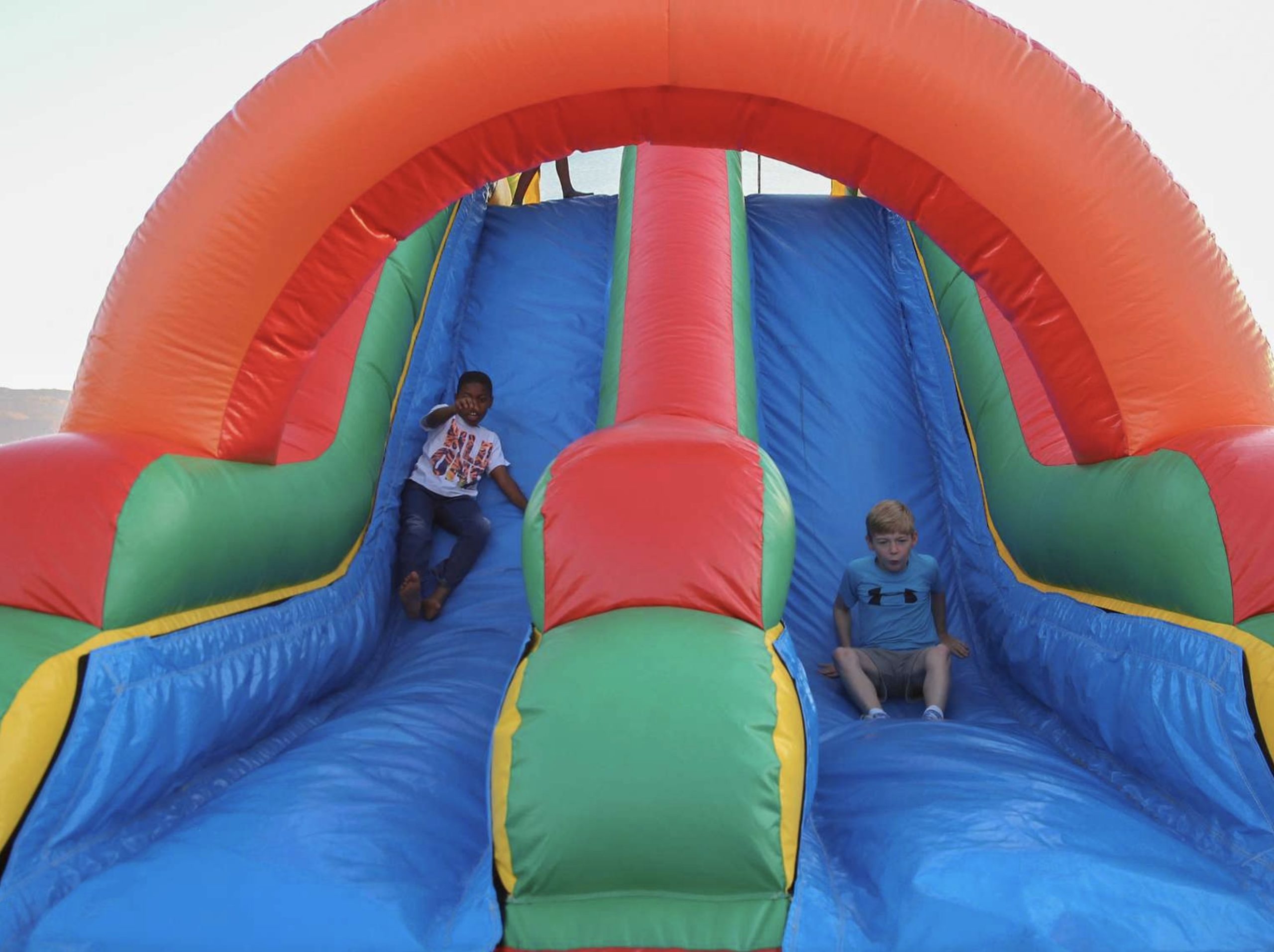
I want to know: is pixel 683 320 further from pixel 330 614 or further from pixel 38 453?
pixel 38 453

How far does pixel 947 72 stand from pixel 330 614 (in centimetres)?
161

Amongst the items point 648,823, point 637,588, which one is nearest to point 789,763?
point 648,823

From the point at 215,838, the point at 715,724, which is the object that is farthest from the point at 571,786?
the point at 215,838

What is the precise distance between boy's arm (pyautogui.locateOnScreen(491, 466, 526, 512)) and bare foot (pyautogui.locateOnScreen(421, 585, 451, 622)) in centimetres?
35

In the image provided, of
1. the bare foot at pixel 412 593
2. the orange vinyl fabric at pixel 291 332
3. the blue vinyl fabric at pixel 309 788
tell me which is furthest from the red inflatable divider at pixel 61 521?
the bare foot at pixel 412 593

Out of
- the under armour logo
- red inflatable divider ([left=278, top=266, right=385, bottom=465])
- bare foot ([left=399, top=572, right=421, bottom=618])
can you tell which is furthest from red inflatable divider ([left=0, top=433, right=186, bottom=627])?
the under armour logo

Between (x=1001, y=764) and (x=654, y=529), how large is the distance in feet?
2.27

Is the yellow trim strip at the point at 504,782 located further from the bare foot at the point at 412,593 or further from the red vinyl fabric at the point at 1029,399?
the red vinyl fabric at the point at 1029,399

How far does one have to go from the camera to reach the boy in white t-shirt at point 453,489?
265 cm

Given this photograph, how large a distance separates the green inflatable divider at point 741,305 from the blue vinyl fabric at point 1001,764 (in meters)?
0.30

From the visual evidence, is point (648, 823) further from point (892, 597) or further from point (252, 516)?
point (892, 597)

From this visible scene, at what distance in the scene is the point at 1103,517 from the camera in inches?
70.5

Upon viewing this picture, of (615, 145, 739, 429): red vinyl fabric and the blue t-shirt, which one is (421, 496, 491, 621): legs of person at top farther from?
the blue t-shirt

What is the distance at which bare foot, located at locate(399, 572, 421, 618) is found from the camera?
2525mm
